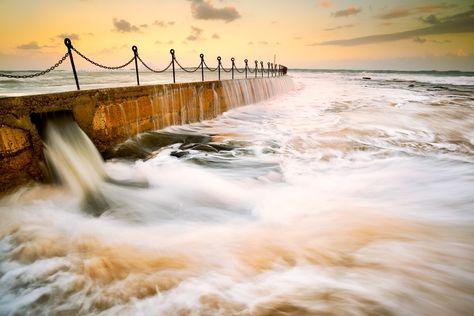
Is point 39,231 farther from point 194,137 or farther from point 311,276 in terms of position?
point 194,137

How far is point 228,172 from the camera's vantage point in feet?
19.5

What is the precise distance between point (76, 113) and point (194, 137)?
341 centimetres

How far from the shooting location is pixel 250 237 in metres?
3.57

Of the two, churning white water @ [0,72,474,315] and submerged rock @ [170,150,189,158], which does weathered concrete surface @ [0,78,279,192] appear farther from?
submerged rock @ [170,150,189,158]

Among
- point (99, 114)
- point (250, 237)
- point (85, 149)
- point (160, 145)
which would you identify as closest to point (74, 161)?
point (85, 149)

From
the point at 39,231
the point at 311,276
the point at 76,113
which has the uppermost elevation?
the point at 76,113

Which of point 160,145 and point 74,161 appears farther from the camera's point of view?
point 160,145

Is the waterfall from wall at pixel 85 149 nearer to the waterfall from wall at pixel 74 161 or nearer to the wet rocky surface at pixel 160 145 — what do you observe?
the waterfall from wall at pixel 74 161

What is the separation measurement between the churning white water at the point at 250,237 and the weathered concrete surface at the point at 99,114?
38 centimetres

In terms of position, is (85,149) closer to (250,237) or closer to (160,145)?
(160,145)

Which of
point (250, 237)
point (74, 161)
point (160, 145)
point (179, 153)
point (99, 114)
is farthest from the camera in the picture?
point (160, 145)

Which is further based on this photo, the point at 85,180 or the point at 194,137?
the point at 194,137

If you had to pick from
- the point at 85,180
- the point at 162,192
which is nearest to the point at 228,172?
the point at 162,192

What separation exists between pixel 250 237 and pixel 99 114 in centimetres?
459
